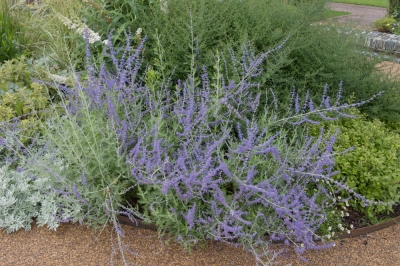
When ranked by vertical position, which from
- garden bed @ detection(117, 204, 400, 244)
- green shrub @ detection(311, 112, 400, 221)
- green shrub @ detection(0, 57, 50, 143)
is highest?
green shrub @ detection(0, 57, 50, 143)

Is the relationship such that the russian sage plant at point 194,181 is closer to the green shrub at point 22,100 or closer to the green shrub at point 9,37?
the green shrub at point 22,100

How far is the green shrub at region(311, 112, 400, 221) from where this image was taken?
114 inches

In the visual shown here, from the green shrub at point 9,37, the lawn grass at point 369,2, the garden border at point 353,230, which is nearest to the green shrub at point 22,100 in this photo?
the green shrub at point 9,37

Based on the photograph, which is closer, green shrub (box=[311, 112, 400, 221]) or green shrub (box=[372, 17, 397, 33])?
green shrub (box=[311, 112, 400, 221])

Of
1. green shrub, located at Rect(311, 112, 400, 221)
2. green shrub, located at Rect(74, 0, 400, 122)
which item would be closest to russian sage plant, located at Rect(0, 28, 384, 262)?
green shrub, located at Rect(311, 112, 400, 221)

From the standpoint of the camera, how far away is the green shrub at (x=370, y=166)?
2.89 m

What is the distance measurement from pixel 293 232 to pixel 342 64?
1.87m

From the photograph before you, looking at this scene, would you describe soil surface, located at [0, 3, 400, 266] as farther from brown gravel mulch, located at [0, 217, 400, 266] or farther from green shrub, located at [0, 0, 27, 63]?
green shrub, located at [0, 0, 27, 63]

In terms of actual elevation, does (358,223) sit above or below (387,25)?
above

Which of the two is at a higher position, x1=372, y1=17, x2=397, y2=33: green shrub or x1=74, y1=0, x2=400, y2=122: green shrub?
x1=74, y1=0, x2=400, y2=122: green shrub

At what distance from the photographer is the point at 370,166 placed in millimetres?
2959

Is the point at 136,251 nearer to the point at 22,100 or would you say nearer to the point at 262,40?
the point at 22,100

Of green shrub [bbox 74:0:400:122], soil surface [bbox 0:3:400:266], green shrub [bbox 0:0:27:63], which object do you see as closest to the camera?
soil surface [bbox 0:3:400:266]

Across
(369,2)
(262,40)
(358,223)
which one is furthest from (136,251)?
(369,2)
